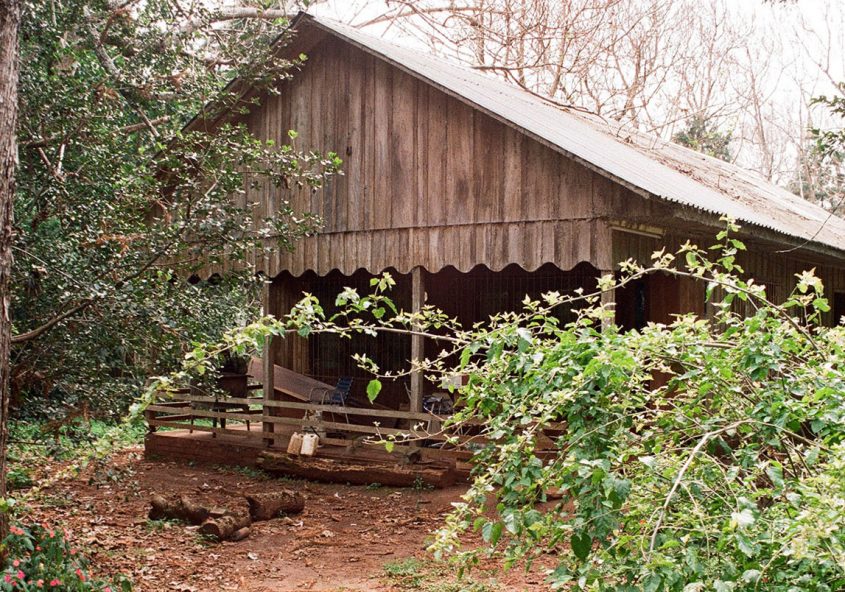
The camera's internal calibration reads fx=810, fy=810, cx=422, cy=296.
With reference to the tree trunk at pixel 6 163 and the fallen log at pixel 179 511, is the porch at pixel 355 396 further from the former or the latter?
the tree trunk at pixel 6 163

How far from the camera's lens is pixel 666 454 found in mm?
3518

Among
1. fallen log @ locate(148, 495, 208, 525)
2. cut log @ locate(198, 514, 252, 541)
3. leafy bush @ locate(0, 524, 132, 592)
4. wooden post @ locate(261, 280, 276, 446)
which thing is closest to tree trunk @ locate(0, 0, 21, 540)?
leafy bush @ locate(0, 524, 132, 592)

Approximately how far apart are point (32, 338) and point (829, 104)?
7147mm

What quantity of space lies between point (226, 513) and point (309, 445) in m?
2.89

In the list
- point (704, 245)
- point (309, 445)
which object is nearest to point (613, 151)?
point (704, 245)

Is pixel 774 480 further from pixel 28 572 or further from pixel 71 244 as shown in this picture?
pixel 71 244

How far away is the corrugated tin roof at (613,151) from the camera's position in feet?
31.1

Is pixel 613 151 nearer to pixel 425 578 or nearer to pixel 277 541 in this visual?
pixel 425 578

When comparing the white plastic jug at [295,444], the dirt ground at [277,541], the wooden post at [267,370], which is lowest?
the dirt ground at [277,541]

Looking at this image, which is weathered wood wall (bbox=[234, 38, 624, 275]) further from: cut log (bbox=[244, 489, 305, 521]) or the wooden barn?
cut log (bbox=[244, 489, 305, 521])

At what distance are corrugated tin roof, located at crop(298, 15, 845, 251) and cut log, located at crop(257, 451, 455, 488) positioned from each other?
4619 millimetres

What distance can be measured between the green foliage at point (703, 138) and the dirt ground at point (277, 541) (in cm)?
2605

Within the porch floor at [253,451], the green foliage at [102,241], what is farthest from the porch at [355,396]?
the green foliage at [102,241]

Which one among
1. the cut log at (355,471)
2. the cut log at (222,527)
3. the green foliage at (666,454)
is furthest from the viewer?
the cut log at (355,471)
